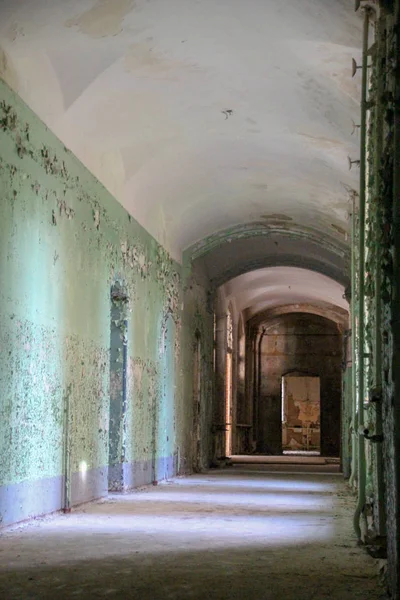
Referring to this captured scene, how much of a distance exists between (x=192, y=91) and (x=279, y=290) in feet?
54.6

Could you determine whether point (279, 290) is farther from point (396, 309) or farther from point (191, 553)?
point (396, 309)

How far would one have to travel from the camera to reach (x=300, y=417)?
35.0 m

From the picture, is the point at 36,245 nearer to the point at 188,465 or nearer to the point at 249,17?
the point at 249,17

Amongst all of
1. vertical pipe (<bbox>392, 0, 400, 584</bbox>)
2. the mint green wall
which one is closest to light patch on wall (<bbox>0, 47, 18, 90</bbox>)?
the mint green wall

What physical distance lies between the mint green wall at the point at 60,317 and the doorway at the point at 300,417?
2145 centimetres

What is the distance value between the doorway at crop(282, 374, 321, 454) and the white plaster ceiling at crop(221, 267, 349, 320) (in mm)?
6778

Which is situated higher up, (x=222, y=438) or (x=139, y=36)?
(x=139, y=36)

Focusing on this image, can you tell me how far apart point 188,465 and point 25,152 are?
379 inches

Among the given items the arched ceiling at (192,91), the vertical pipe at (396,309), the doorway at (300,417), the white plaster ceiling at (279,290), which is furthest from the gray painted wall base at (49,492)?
→ the doorway at (300,417)

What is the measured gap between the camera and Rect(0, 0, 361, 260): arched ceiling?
304 inches

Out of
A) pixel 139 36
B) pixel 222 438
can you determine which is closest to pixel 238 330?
pixel 222 438

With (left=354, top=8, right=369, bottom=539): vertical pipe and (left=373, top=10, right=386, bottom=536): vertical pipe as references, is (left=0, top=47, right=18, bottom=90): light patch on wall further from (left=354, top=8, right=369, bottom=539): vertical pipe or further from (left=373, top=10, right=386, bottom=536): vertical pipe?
(left=373, top=10, right=386, bottom=536): vertical pipe

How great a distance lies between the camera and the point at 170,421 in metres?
15.2

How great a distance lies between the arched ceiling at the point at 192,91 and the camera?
7.71m
